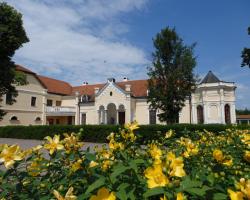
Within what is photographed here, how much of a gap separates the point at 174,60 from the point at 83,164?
22.9 metres

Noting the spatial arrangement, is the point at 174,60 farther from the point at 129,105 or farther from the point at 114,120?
the point at 114,120

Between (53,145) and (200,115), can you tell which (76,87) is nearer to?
(200,115)

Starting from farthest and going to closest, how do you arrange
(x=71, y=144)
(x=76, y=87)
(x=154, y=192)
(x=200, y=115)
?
(x=76, y=87)
(x=200, y=115)
(x=71, y=144)
(x=154, y=192)

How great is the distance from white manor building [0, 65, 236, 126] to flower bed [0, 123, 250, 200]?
95.7 ft

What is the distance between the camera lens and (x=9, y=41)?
19875 millimetres

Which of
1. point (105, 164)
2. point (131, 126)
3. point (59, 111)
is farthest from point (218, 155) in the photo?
point (59, 111)

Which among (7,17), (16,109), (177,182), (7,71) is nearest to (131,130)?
(177,182)

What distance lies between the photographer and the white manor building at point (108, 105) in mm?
34844

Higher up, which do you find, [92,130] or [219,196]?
[219,196]

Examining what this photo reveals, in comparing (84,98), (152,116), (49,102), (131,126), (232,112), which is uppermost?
(84,98)

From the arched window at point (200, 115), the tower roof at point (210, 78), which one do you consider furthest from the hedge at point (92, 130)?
the tower roof at point (210, 78)

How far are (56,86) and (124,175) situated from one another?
161 feet

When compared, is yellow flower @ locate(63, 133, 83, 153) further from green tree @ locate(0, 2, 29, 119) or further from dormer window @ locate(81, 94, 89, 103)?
dormer window @ locate(81, 94, 89, 103)

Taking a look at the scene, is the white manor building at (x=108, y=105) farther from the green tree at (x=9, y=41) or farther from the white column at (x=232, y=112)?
the green tree at (x=9, y=41)
